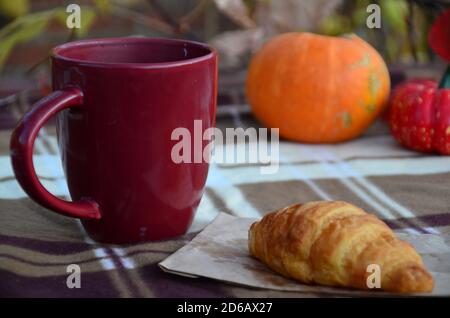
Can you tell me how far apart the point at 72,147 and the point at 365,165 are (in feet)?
1.22

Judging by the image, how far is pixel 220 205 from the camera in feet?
2.19

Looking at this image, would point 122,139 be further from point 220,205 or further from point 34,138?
point 220,205

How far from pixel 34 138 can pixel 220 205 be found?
0.73ft

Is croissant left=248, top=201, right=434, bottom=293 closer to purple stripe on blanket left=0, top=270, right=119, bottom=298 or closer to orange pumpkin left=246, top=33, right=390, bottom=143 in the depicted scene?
purple stripe on blanket left=0, top=270, right=119, bottom=298

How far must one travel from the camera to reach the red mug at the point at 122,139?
51 centimetres

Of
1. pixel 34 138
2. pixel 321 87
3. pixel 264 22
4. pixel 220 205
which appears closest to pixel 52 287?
pixel 34 138

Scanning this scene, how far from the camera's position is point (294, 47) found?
0.89m

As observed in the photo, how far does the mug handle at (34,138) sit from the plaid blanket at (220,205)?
2.0 inches

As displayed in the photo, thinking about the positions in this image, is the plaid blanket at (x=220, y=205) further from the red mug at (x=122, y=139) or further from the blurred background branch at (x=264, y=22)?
the blurred background branch at (x=264, y=22)

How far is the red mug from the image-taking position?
509mm
